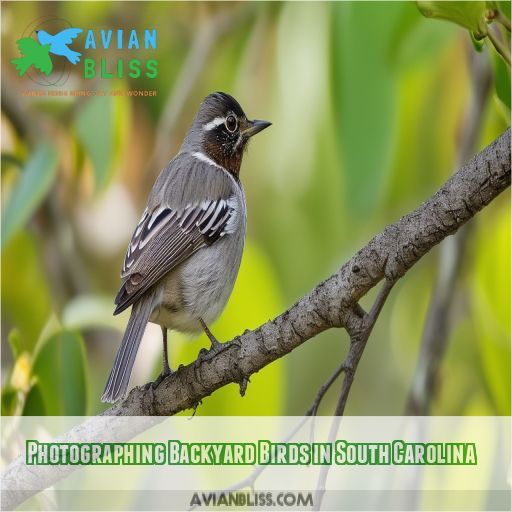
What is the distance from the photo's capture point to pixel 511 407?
339 cm

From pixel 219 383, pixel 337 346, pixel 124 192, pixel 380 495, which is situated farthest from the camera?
pixel 124 192

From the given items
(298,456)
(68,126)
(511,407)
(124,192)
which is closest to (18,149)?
(68,126)

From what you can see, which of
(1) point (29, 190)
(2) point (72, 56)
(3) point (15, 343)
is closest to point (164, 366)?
(3) point (15, 343)

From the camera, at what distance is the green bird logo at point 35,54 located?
4.20 meters

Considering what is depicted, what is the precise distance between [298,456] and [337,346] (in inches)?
66.3

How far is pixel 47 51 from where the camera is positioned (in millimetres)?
4242

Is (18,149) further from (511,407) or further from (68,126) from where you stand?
(511,407)

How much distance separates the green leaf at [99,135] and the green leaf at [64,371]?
0.80 m

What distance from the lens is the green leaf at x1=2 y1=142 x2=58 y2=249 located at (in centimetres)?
356

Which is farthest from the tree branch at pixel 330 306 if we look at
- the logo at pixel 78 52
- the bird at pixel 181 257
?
the logo at pixel 78 52

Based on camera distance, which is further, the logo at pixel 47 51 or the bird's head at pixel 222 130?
the bird's head at pixel 222 130

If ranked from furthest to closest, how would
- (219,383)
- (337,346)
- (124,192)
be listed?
(124,192) < (337,346) < (219,383)

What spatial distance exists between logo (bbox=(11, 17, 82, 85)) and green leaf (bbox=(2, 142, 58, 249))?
405 mm

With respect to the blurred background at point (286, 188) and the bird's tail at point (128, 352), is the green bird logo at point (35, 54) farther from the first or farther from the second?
the bird's tail at point (128, 352)
